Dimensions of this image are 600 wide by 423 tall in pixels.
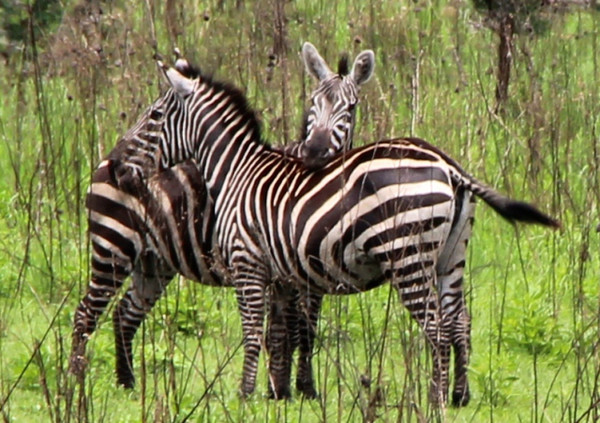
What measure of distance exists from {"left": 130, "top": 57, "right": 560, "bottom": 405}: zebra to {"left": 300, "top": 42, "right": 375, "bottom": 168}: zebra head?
→ 41 cm

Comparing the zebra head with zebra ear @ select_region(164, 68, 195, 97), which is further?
the zebra head

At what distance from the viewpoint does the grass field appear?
6.26m

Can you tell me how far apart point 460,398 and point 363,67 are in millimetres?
2373

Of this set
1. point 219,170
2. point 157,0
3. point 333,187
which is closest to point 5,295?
point 219,170

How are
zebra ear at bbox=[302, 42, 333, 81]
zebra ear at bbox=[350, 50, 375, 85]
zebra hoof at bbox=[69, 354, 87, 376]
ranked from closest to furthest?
zebra hoof at bbox=[69, 354, 87, 376], zebra ear at bbox=[350, 50, 375, 85], zebra ear at bbox=[302, 42, 333, 81]

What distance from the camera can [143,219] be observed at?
694cm

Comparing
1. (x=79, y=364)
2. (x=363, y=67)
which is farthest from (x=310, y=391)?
(x=79, y=364)

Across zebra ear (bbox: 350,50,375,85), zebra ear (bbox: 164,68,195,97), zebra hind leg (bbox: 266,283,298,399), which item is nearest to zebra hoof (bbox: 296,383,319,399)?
zebra hind leg (bbox: 266,283,298,399)

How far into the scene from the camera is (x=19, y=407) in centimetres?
611

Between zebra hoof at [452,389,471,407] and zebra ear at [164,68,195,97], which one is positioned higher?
zebra ear at [164,68,195,97]

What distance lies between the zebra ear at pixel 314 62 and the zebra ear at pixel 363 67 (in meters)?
0.18

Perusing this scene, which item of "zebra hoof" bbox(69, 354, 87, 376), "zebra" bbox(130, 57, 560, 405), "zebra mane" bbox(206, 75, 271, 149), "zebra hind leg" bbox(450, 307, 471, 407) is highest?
"zebra mane" bbox(206, 75, 271, 149)

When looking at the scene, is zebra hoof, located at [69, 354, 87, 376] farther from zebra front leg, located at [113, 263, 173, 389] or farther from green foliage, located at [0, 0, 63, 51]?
green foliage, located at [0, 0, 63, 51]

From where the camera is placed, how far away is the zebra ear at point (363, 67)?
7.74 meters
